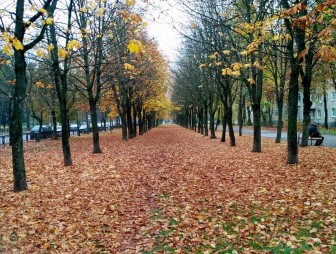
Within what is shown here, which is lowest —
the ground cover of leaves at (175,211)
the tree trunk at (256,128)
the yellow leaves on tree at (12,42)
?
the ground cover of leaves at (175,211)

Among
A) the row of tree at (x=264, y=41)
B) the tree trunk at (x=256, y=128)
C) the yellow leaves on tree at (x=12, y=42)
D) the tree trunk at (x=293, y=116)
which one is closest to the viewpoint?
the row of tree at (x=264, y=41)

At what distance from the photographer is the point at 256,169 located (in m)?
12.3

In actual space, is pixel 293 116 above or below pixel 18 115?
below

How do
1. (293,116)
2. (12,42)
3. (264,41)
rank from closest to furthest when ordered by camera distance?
1. (12,42)
2. (293,116)
3. (264,41)

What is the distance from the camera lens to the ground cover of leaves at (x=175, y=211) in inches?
227

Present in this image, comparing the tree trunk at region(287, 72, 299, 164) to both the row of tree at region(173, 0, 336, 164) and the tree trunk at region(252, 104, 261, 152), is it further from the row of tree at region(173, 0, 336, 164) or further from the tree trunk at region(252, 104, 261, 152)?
the tree trunk at region(252, 104, 261, 152)

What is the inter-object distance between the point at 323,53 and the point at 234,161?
11.5m

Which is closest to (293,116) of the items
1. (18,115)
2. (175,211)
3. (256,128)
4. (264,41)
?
(264,41)

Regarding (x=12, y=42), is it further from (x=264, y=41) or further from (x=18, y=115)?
(x=264, y=41)

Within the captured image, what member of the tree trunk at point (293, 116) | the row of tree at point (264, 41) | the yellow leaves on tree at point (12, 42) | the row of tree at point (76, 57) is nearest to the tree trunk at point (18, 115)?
the row of tree at point (76, 57)

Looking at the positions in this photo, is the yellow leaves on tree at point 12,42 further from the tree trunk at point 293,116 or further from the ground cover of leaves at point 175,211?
the tree trunk at point 293,116

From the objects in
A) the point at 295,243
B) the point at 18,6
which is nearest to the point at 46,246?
the point at 295,243

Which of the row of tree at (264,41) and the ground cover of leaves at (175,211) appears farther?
the ground cover of leaves at (175,211)

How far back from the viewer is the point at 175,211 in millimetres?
7660
